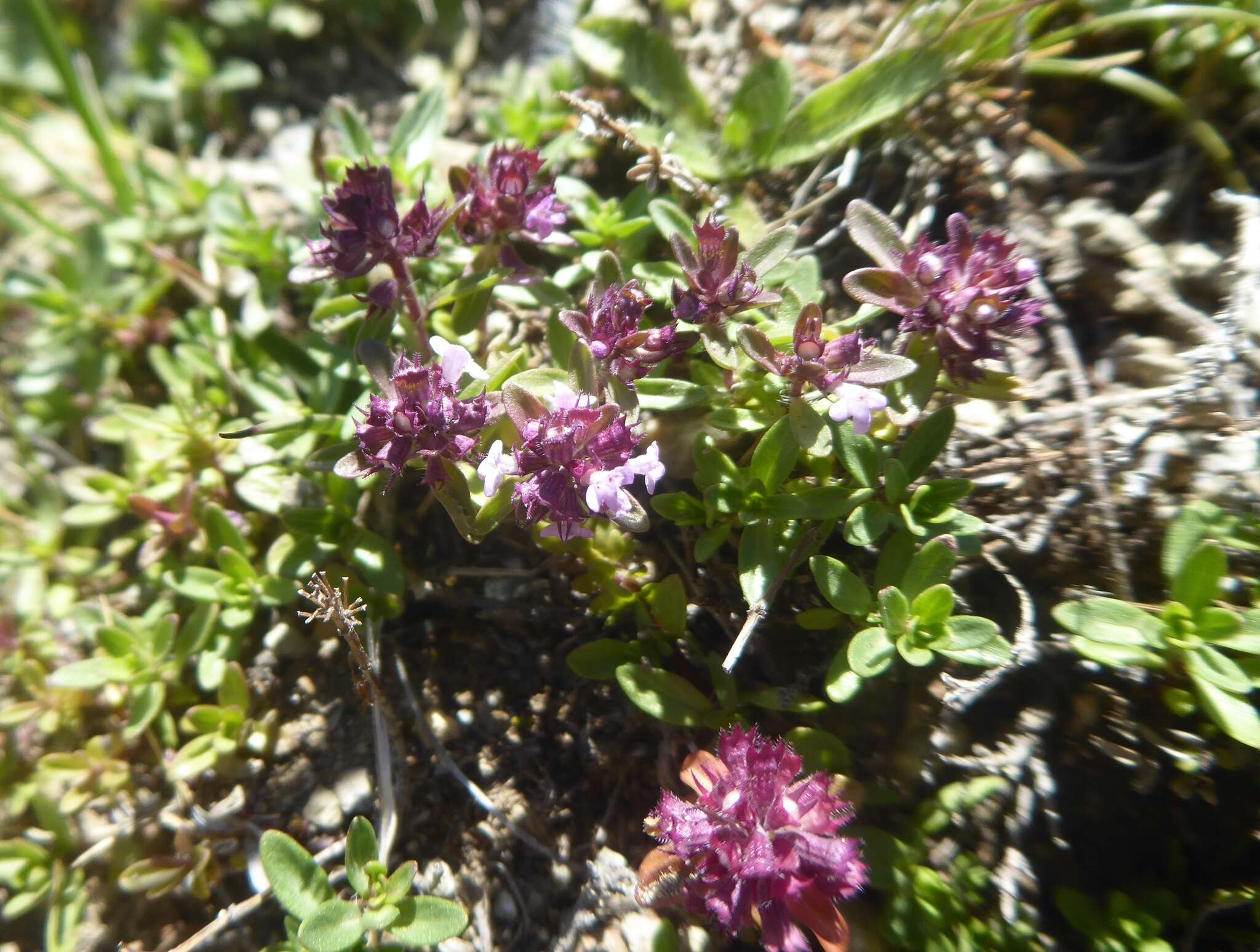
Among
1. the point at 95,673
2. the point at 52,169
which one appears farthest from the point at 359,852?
the point at 52,169

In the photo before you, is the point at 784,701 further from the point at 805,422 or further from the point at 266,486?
the point at 266,486

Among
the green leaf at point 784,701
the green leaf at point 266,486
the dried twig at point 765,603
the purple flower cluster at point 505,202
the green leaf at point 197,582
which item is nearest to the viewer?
the dried twig at point 765,603

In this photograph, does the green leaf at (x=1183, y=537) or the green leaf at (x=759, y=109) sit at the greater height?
the green leaf at (x=759, y=109)

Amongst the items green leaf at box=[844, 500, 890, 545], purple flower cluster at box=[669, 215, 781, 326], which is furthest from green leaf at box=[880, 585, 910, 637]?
purple flower cluster at box=[669, 215, 781, 326]

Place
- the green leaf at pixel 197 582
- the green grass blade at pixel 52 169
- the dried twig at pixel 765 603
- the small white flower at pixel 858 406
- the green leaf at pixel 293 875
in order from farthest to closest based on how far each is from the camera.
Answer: the green grass blade at pixel 52 169 → the green leaf at pixel 197 582 → the green leaf at pixel 293 875 → the dried twig at pixel 765 603 → the small white flower at pixel 858 406

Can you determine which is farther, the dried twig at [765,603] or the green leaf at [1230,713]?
the dried twig at [765,603]

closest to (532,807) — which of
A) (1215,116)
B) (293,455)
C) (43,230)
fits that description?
(293,455)

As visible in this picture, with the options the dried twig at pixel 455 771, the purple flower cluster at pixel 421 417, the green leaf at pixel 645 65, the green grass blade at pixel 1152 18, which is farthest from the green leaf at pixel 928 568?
the green grass blade at pixel 1152 18

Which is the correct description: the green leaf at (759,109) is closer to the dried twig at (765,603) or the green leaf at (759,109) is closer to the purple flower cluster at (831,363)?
the purple flower cluster at (831,363)
